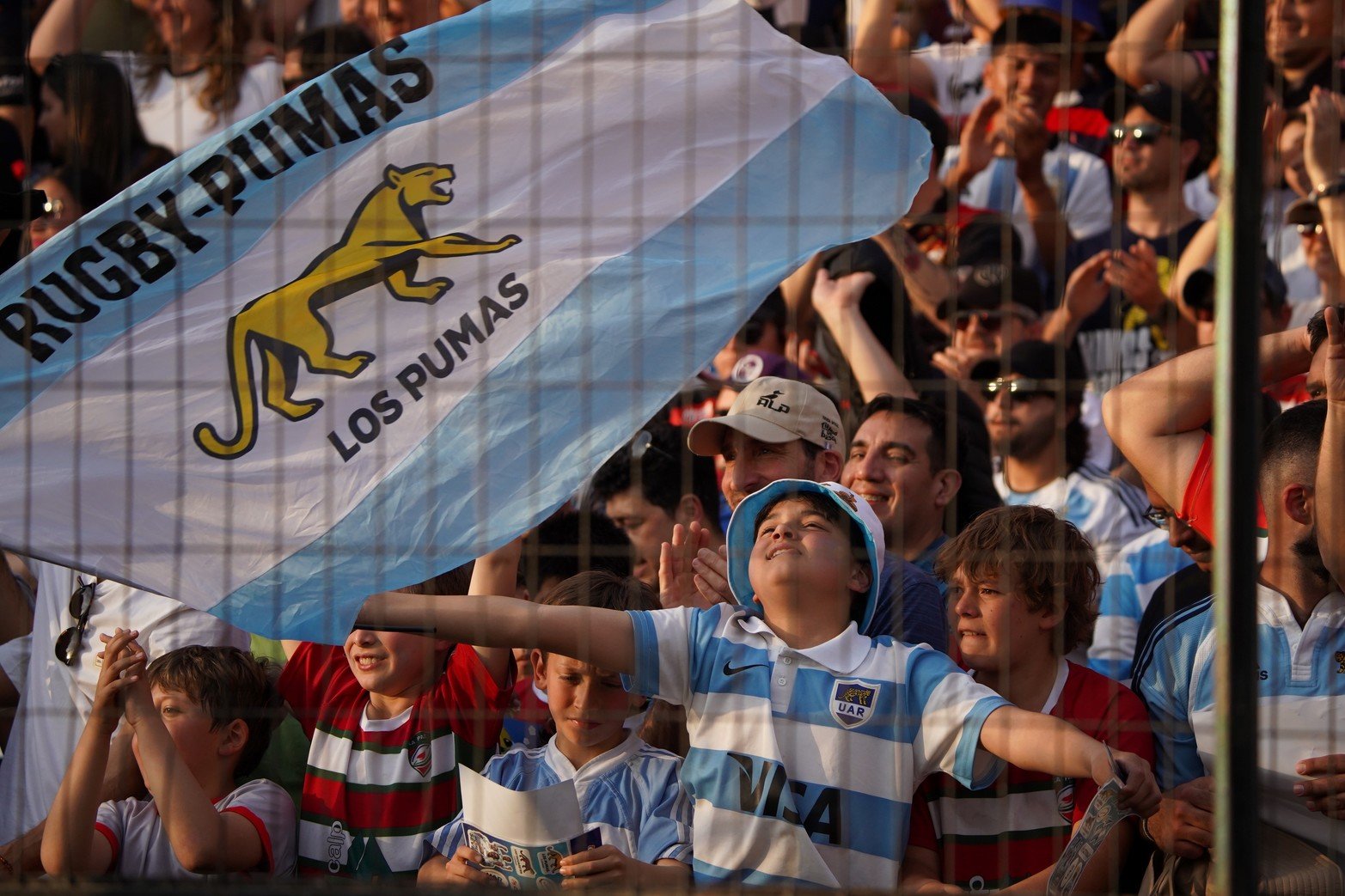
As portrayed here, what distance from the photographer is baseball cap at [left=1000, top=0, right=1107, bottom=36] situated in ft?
16.9

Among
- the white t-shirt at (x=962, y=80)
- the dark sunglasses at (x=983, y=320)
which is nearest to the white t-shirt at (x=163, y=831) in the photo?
the dark sunglasses at (x=983, y=320)

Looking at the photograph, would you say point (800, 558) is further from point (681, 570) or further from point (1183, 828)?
point (1183, 828)

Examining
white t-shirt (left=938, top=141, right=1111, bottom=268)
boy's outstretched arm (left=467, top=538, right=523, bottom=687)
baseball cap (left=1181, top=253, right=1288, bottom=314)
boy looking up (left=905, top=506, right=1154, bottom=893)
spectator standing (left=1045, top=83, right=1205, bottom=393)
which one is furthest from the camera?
white t-shirt (left=938, top=141, right=1111, bottom=268)

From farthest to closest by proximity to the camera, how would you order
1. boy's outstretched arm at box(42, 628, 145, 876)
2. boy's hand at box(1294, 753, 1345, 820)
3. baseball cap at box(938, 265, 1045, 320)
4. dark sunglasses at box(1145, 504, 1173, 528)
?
baseball cap at box(938, 265, 1045, 320)
dark sunglasses at box(1145, 504, 1173, 528)
boy's outstretched arm at box(42, 628, 145, 876)
boy's hand at box(1294, 753, 1345, 820)

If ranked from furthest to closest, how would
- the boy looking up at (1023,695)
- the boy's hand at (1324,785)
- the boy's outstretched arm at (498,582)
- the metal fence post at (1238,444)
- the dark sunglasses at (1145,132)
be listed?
the dark sunglasses at (1145,132), the boy's outstretched arm at (498,582), the boy looking up at (1023,695), the boy's hand at (1324,785), the metal fence post at (1238,444)

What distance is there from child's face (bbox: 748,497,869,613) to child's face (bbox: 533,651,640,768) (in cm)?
35

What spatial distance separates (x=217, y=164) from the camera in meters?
3.21

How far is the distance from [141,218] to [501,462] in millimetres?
857

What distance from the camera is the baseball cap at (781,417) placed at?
3.51 meters

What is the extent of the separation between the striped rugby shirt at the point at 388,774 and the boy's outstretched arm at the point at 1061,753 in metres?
0.93

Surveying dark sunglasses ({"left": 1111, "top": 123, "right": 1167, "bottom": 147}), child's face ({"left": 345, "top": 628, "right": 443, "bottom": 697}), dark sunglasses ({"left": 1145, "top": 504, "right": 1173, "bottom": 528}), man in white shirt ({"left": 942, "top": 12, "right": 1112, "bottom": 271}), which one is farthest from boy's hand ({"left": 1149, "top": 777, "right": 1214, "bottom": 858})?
dark sunglasses ({"left": 1111, "top": 123, "right": 1167, "bottom": 147})

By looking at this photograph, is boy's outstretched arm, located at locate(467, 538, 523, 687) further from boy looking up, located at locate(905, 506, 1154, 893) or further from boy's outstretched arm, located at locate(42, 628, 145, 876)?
boy looking up, located at locate(905, 506, 1154, 893)

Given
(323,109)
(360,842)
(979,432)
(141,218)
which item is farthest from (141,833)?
(979,432)

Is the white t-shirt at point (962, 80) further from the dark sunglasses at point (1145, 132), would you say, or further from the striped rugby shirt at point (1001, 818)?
the striped rugby shirt at point (1001, 818)
